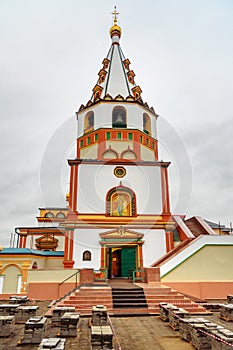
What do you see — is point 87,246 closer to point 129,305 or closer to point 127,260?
point 127,260

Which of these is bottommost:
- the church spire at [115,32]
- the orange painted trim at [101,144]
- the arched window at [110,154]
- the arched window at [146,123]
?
the arched window at [110,154]

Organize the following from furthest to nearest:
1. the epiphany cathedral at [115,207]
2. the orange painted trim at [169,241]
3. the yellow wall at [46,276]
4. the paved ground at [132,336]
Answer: the orange painted trim at [169,241] < the epiphany cathedral at [115,207] < the yellow wall at [46,276] < the paved ground at [132,336]

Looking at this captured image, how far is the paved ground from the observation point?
19.2 ft

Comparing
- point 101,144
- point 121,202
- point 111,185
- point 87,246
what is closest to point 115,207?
point 121,202

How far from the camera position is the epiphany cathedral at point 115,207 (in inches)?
709

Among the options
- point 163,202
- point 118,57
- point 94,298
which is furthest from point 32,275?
point 118,57

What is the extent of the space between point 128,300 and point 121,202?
9.69m

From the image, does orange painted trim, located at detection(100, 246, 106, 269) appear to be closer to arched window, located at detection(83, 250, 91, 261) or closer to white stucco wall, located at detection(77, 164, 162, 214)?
arched window, located at detection(83, 250, 91, 261)

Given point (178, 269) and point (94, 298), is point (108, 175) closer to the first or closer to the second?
point (178, 269)

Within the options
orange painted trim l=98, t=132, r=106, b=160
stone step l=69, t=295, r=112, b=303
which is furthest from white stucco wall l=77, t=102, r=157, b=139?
stone step l=69, t=295, r=112, b=303

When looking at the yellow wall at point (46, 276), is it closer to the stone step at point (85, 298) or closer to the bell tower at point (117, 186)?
the bell tower at point (117, 186)

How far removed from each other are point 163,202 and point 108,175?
13.4 ft

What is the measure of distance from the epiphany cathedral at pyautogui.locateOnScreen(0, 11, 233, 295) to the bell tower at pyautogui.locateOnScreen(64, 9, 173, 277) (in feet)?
0.19

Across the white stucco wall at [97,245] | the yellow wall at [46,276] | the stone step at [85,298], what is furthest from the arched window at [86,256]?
the stone step at [85,298]
